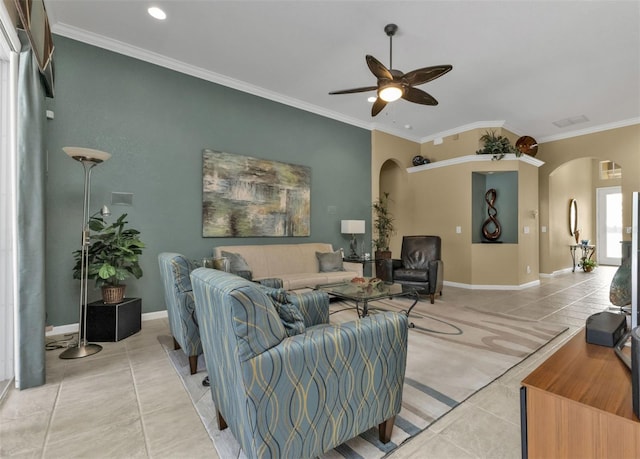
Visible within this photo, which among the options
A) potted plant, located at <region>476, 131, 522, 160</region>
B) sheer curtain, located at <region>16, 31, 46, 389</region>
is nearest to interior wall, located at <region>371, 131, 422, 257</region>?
potted plant, located at <region>476, 131, 522, 160</region>

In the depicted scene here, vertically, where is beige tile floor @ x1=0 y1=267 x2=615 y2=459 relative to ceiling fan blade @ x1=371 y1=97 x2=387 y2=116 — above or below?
below

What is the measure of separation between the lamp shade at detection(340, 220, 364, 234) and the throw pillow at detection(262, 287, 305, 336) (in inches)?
160

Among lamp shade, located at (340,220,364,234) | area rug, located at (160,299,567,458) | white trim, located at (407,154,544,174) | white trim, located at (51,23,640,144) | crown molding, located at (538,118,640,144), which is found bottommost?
area rug, located at (160,299,567,458)

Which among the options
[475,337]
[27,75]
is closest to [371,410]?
[475,337]

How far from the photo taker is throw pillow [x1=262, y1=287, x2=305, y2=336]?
1387mm

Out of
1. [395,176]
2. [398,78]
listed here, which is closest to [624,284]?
[398,78]

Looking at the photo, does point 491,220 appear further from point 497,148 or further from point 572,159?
point 572,159

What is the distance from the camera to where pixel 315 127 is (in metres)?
5.43

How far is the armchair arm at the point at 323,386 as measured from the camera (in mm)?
1145

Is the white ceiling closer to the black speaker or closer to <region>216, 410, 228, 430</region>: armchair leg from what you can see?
the black speaker

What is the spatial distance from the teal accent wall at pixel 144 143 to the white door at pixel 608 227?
10.1 meters

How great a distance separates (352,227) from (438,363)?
124 inches

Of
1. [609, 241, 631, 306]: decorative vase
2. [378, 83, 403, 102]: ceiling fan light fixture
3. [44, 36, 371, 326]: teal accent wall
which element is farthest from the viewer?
[44, 36, 371, 326]: teal accent wall

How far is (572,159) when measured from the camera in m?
6.48
